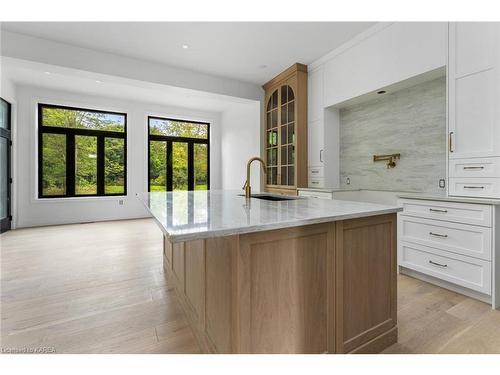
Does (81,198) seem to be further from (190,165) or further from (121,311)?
(121,311)

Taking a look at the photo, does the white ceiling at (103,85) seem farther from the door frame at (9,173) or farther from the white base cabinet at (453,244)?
the white base cabinet at (453,244)

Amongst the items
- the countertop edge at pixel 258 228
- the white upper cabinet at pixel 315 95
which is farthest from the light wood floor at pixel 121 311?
the white upper cabinet at pixel 315 95

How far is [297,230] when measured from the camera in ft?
4.03

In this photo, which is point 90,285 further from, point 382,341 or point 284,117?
point 284,117

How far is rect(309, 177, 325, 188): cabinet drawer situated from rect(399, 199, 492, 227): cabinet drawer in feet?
4.75

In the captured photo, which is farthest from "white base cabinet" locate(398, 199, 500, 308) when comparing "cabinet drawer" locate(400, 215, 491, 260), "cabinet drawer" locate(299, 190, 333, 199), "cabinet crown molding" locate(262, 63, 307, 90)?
"cabinet crown molding" locate(262, 63, 307, 90)

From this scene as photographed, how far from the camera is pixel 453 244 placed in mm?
2289

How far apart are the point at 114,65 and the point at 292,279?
4170mm

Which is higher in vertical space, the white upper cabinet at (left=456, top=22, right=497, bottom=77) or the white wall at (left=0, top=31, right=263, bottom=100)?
the white wall at (left=0, top=31, right=263, bottom=100)

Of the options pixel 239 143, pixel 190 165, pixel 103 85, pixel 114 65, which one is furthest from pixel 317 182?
pixel 103 85

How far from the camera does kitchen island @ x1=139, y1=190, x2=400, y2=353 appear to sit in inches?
43.3

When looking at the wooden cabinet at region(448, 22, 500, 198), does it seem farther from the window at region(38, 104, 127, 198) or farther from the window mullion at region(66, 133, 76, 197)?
the window mullion at region(66, 133, 76, 197)

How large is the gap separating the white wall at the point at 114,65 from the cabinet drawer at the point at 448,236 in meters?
3.63

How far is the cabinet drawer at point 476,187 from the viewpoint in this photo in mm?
2184
